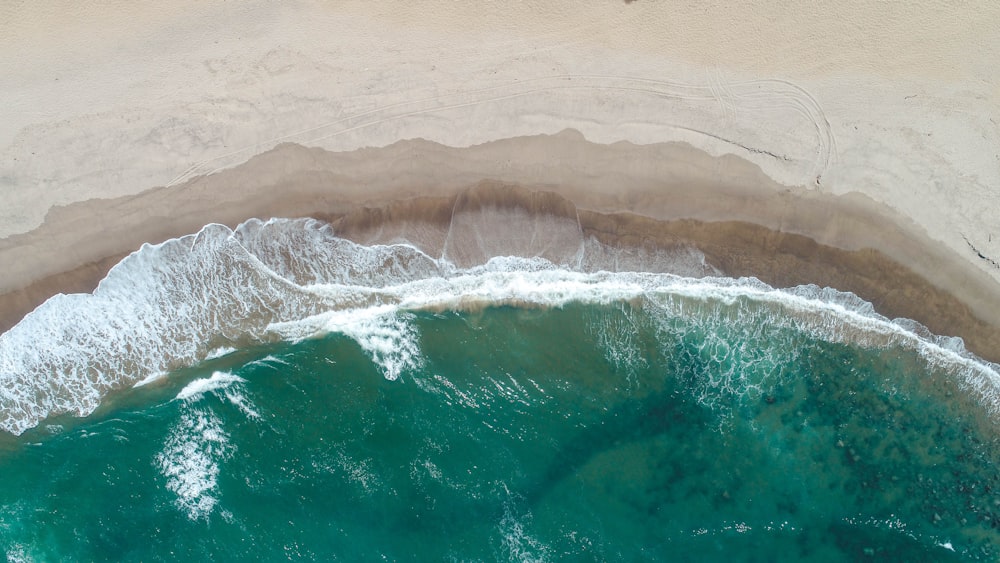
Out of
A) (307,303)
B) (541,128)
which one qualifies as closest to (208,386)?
(307,303)

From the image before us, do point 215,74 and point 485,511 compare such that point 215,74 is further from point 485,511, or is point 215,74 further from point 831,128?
point 831,128

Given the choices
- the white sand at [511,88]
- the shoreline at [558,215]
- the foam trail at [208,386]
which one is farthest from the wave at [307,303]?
the white sand at [511,88]

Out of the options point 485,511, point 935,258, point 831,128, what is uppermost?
point 831,128

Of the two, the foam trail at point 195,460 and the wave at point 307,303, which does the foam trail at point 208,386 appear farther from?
the wave at point 307,303

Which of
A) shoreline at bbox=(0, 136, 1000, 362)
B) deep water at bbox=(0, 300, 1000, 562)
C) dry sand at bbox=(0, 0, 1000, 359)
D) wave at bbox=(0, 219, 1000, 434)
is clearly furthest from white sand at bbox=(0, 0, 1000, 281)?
deep water at bbox=(0, 300, 1000, 562)

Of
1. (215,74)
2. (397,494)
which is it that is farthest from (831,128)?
(215,74)
